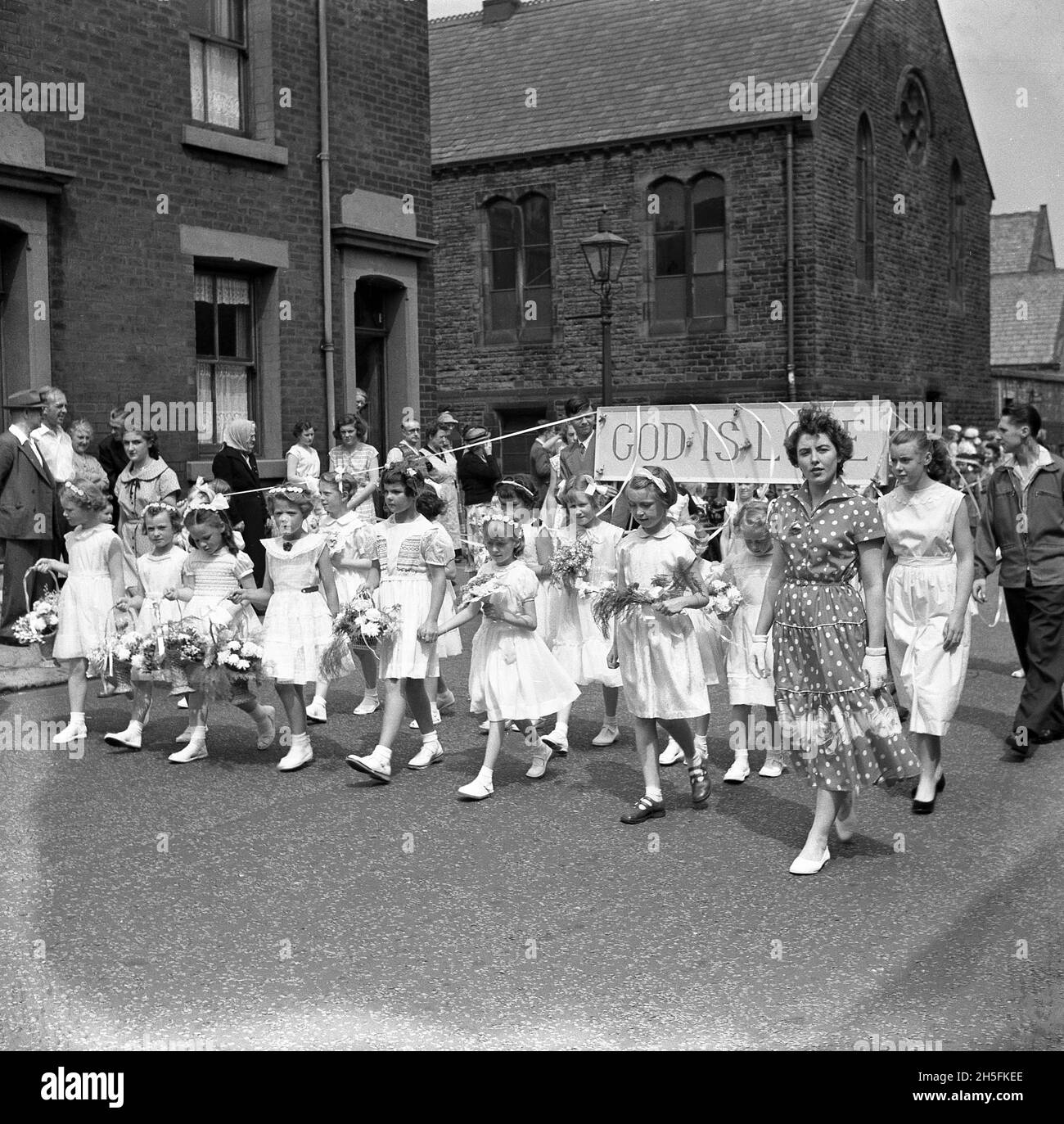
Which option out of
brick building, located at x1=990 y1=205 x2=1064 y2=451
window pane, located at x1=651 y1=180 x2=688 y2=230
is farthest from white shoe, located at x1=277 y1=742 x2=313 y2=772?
brick building, located at x1=990 y1=205 x2=1064 y2=451

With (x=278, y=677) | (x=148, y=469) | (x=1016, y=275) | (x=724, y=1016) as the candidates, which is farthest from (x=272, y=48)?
(x=1016, y=275)

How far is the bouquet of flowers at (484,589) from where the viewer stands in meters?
7.73

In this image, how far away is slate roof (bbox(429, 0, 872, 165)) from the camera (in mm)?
A: 26891

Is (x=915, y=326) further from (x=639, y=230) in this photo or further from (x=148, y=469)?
(x=148, y=469)

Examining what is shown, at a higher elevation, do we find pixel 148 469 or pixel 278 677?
pixel 148 469

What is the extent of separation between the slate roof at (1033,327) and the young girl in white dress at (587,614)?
46.9m

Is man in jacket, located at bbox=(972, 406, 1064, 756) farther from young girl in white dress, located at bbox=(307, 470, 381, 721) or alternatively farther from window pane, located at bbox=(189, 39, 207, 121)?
window pane, located at bbox=(189, 39, 207, 121)

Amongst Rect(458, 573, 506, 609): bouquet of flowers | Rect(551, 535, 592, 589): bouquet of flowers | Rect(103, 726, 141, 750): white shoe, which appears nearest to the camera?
Rect(458, 573, 506, 609): bouquet of flowers

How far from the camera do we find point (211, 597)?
8.53 metres

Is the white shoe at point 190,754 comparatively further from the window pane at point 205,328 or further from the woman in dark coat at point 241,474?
the window pane at point 205,328

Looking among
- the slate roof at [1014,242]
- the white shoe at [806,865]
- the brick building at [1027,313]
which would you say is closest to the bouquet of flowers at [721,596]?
the white shoe at [806,865]

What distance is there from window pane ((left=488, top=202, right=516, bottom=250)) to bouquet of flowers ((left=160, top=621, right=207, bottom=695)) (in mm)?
21832

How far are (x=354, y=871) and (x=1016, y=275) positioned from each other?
59.1 meters

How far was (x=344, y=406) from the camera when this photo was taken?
1688cm
